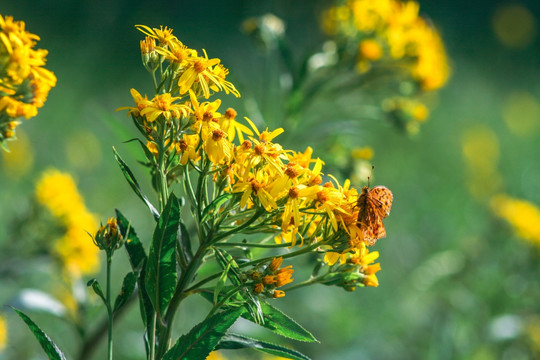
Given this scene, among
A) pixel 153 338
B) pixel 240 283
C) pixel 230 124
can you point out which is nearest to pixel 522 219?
pixel 230 124

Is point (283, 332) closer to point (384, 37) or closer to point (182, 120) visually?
point (182, 120)

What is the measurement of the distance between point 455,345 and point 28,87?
3.65 meters

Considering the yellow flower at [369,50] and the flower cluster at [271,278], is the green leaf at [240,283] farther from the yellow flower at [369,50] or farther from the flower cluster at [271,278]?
the yellow flower at [369,50]

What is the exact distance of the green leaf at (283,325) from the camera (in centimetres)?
170

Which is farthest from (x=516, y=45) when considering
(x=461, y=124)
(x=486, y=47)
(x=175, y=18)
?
(x=175, y=18)

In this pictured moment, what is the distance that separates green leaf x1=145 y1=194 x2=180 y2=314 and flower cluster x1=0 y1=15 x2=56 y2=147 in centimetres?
65

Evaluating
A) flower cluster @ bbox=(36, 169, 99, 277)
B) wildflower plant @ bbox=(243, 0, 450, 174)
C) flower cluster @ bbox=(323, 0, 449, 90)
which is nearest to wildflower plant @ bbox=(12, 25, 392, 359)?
wildflower plant @ bbox=(243, 0, 450, 174)

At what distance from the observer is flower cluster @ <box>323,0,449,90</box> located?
361 centimetres

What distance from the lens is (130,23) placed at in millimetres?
8117

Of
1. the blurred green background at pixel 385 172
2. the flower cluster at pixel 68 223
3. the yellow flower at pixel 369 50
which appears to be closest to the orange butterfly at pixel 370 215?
the blurred green background at pixel 385 172

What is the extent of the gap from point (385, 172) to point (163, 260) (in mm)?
6205

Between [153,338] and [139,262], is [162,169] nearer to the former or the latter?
[139,262]

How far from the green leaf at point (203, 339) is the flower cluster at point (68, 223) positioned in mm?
2013

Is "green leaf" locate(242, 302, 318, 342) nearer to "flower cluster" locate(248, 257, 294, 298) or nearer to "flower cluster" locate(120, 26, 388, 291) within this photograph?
"flower cluster" locate(248, 257, 294, 298)
